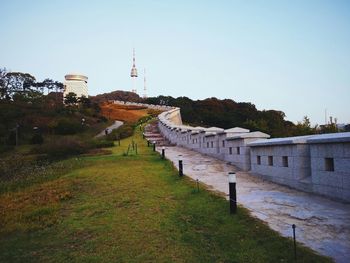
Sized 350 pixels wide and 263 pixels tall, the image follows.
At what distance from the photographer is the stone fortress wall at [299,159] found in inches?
299

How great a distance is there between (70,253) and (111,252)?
0.78 m

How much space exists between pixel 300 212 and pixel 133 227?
351 cm

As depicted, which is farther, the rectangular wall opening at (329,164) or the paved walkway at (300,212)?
the rectangular wall opening at (329,164)

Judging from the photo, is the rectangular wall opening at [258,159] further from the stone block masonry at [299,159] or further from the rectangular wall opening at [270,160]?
the rectangular wall opening at [270,160]

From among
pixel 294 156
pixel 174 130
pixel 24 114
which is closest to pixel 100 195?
pixel 294 156

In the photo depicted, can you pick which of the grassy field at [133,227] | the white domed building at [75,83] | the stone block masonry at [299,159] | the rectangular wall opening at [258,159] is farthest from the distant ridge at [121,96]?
the grassy field at [133,227]

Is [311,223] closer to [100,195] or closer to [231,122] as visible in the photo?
[100,195]

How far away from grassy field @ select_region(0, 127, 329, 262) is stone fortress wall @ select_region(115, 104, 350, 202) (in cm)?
244

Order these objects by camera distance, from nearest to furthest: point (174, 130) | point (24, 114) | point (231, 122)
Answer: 1. point (174, 130)
2. point (24, 114)
3. point (231, 122)

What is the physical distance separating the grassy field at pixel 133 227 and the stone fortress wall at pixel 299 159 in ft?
8.00

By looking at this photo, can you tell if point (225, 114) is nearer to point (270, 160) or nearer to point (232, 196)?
point (270, 160)

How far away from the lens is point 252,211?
7.12 meters

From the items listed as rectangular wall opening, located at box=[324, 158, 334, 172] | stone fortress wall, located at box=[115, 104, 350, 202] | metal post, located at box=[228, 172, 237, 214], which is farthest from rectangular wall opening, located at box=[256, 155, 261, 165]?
metal post, located at box=[228, 172, 237, 214]

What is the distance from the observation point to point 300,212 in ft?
22.8
